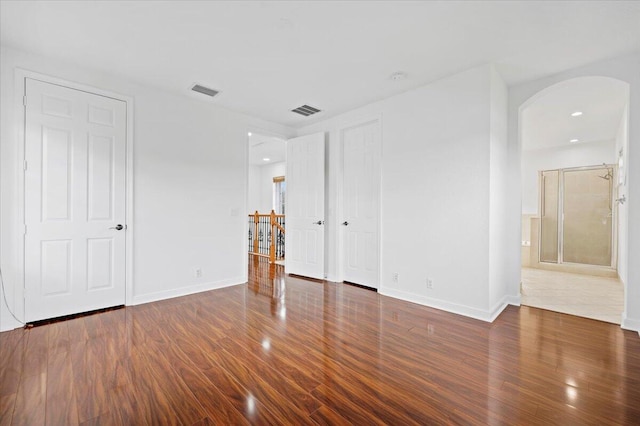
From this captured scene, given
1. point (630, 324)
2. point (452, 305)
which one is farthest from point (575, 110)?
point (452, 305)

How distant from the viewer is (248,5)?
218 cm

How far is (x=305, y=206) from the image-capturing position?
501 cm

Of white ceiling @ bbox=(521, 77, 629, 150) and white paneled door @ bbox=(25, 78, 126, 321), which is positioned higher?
white ceiling @ bbox=(521, 77, 629, 150)

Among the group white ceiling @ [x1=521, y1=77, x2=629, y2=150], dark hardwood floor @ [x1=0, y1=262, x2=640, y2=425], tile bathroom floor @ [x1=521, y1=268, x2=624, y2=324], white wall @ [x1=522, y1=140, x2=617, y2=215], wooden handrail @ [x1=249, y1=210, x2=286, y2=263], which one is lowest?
dark hardwood floor @ [x1=0, y1=262, x2=640, y2=425]

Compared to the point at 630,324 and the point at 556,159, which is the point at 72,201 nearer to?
the point at 630,324

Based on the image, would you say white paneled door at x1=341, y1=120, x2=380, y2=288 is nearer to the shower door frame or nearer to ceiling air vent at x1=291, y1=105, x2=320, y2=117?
ceiling air vent at x1=291, y1=105, x2=320, y2=117

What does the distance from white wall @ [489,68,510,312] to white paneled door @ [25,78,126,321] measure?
13.5 feet

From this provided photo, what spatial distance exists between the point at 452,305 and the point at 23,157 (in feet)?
15.3

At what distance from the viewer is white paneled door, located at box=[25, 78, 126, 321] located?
2.87 metres

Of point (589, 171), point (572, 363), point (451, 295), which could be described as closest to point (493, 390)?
point (572, 363)

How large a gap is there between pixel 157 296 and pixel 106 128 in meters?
2.07

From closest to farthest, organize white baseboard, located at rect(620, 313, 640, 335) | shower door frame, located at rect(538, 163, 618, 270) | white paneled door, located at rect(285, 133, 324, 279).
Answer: white baseboard, located at rect(620, 313, 640, 335) → white paneled door, located at rect(285, 133, 324, 279) → shower door frame, located at rect(538, 163, 618, 270)

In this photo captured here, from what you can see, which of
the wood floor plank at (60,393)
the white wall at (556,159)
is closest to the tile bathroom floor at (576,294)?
the white wall at (556,159)

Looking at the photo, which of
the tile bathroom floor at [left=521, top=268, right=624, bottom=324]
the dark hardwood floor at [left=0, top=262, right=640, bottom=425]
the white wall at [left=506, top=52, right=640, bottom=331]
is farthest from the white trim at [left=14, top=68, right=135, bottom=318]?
the white wall at [left=506, top=52, right=640, bottom=331]
